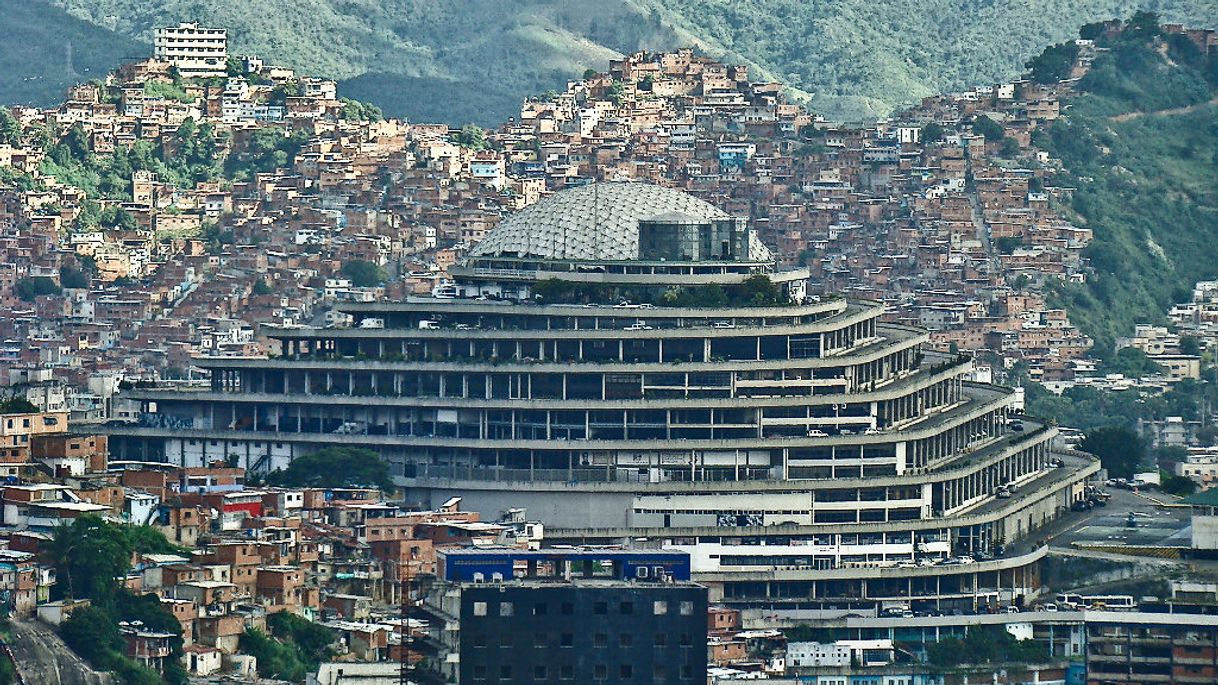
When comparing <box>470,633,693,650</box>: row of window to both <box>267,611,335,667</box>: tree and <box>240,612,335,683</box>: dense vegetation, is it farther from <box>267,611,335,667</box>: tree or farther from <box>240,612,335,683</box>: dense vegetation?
<box>267,611,335,667</box>: tree

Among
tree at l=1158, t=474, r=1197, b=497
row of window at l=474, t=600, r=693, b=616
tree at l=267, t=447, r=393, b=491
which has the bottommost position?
row of window at l=474, t=600, r=693, b=616

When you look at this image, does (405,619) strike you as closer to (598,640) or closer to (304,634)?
(304,634)

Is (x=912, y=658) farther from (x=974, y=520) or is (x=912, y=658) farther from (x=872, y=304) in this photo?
(x=872, y=304)

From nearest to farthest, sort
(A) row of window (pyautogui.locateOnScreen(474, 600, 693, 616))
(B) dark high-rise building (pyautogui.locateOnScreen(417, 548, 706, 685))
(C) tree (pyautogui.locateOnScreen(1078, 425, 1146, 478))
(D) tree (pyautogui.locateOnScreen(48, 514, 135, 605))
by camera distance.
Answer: (B) dark high-rise building (pyautogui.locateOnScreen(417, 548, 706, 685)), (A) row of window (pyautogui.locateOnScreen(474, 600, 693, 616)), (D) tree (pyautogui.locateOnScreen(48, 514, 135, 605)), (C) tree (pyautogui.locateOnScreen(1078, 425, 1146, 478))

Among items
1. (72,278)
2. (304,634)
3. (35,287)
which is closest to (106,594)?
(304,634)

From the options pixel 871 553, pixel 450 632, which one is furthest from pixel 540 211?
pixel 450 632

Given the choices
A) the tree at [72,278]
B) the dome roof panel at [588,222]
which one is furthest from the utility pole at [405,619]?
the tree at [72,278]

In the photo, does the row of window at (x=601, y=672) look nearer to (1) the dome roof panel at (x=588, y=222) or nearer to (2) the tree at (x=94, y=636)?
(2) the tree at (x=94, y=636)

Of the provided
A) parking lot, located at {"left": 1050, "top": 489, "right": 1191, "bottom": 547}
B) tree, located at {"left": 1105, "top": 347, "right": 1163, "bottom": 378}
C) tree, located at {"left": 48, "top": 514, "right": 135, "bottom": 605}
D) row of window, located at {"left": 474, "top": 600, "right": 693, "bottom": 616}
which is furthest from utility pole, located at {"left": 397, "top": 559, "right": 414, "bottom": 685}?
tree, located at {"left": 1105, "top": 347, "right": 1163, "bottom": 378}
